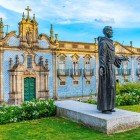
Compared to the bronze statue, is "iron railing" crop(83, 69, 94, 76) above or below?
above

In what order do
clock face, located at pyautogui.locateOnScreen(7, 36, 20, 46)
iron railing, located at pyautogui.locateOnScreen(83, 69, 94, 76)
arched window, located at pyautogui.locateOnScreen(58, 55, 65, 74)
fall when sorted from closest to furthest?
clock face, located at pyautogui.locateOnScreen(7, 36, 20, 46)
arched window, located at pyautogui.locateOnScreen(58, 55, 65, 74)
iron railing, located at pyautogui.locateOnScreen(83, 69, 94, 76)


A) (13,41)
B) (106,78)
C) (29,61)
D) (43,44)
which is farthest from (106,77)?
(43,44)

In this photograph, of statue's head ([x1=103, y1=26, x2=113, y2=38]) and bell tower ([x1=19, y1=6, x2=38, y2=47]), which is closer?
statue's head ([x1=103, y1=26, x2=113, y2=38])

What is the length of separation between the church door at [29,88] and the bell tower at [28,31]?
11.0ft

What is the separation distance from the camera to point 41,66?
32594 millimetres

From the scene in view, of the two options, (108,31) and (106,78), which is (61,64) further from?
(106,78)

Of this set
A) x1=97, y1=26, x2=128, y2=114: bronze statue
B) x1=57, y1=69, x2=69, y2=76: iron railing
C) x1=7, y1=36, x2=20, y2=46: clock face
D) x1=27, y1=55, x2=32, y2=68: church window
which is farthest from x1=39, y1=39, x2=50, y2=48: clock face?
x1=97, y1=26, x2=128, y2=114: bronze statue

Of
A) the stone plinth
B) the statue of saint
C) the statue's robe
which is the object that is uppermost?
the statue of saint

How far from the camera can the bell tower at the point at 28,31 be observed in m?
31.8

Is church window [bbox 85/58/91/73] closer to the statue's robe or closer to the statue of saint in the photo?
the statue of saint

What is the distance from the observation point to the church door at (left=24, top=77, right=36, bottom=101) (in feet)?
104

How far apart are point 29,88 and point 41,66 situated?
8.08ft

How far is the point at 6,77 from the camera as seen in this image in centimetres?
3058

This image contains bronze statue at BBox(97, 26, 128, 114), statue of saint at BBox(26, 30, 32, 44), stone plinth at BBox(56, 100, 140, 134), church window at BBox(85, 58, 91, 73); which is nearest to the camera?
stone plinth at BBox(56, 100, 140, 134)
